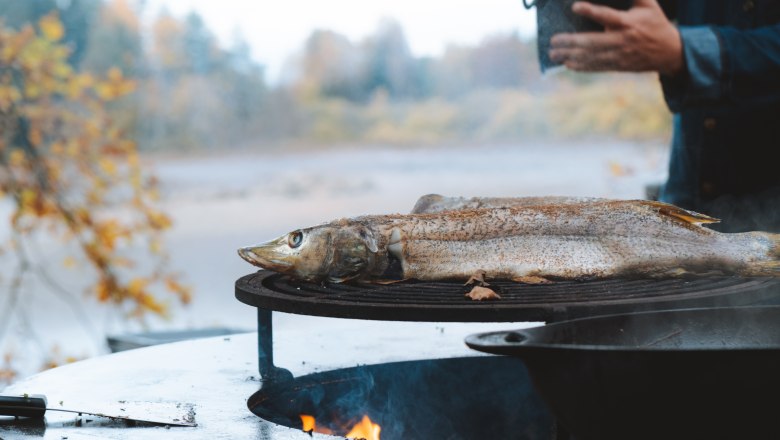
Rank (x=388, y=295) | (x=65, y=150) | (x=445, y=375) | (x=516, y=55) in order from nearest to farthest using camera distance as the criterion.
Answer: (x=388, y=295) < (x=445, y=375) < (x=65, y=150) < (x=516, y=55)

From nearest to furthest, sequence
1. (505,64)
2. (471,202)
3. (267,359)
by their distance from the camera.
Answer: (267,359)
(471,202)
(505,64)

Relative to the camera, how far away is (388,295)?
2.07 metres

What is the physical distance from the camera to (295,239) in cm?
226

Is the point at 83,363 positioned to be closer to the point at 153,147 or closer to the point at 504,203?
the point at 504,203

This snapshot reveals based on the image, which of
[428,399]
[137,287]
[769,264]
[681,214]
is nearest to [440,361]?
[428,399]

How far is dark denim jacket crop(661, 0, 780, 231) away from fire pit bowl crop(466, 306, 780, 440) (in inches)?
69.3

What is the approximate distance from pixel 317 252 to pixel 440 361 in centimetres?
79

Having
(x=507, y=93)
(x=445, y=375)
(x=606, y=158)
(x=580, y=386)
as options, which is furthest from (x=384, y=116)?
(x=580, y=386)

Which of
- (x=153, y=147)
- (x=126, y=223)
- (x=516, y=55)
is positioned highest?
(x=516, y=55)

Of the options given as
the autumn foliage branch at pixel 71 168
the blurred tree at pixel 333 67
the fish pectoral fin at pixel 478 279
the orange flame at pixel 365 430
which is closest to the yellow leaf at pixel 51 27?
the autumn foliage branch at pixel 71 168

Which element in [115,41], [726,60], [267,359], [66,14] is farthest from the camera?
[115,41]

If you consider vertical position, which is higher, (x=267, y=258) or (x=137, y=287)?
(x=267, y=258)

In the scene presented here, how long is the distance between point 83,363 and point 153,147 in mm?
5105

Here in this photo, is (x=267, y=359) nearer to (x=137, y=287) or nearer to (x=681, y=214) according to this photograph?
(x=681, y=214)
